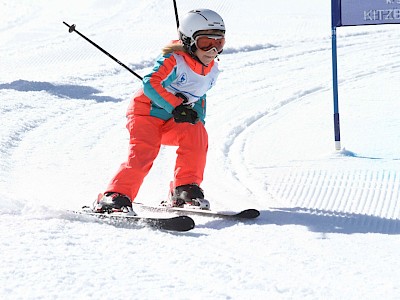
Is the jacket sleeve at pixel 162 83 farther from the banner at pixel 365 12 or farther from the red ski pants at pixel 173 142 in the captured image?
the banner at pixel 365 12

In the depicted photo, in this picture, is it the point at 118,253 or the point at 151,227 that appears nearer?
the point at 118,253

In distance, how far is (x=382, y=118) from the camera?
725cm

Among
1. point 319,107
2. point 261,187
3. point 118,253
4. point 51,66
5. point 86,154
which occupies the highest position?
point 51,66

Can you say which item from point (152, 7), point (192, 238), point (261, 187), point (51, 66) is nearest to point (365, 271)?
point (192, 238)

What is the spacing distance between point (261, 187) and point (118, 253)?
6.50ft

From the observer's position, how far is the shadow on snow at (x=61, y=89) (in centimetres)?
895

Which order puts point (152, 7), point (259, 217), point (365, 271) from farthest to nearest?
point (152, 7)
point (259, 217)
point (365, 271)

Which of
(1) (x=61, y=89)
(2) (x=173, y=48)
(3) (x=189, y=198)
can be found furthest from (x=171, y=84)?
(1) (x=61, y=89)

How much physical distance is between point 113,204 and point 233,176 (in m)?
1.43

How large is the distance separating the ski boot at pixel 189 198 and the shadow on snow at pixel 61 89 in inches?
170

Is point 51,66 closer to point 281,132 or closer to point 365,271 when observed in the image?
point 281,132

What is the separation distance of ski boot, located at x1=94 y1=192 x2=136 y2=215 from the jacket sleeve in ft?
1.91

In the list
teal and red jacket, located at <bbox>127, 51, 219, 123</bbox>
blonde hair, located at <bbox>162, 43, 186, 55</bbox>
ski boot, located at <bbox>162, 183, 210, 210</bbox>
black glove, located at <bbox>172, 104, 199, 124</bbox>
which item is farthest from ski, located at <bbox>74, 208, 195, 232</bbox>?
blonde hair, located at <bbox>162, 43, 186, 55</bbox>

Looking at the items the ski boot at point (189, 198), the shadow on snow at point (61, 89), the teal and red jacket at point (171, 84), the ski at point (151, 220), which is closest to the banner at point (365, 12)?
the teal and red jacket at point (171, 84)
